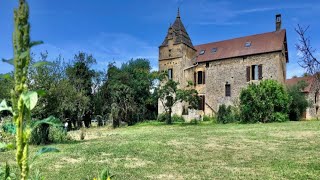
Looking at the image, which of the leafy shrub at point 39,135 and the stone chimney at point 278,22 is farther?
the stone chimney at point 278,22

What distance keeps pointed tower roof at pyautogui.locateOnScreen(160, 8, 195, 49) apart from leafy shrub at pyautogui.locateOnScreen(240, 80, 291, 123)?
41.3ft

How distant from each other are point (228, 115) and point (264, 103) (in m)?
4.12

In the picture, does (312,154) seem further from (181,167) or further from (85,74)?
(85,74)

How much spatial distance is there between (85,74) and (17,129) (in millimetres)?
43006

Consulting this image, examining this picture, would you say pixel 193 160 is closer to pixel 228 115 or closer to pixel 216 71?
pixel 228 115

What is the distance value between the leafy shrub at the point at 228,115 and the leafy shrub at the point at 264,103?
1.16 meters

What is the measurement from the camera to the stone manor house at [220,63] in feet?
118

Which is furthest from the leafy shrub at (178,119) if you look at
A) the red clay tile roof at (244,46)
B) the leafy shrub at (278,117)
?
the leafy shrub at (278,117)

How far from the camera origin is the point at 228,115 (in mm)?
31812

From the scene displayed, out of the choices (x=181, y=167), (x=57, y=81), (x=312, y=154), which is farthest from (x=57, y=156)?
(x=312, y=154)

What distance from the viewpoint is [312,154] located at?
11.4 meters

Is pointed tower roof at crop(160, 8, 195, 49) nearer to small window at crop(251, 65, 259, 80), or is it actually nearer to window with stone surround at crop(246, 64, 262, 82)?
window with stone surround at crop(246, 64, 262, 82)

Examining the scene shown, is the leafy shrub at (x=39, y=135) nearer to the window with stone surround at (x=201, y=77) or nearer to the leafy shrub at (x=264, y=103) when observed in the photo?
the leafy shrub at (x=264, y=103)

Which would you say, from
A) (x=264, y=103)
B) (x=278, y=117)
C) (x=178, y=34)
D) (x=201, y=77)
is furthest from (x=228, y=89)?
(x=278, y=117)
